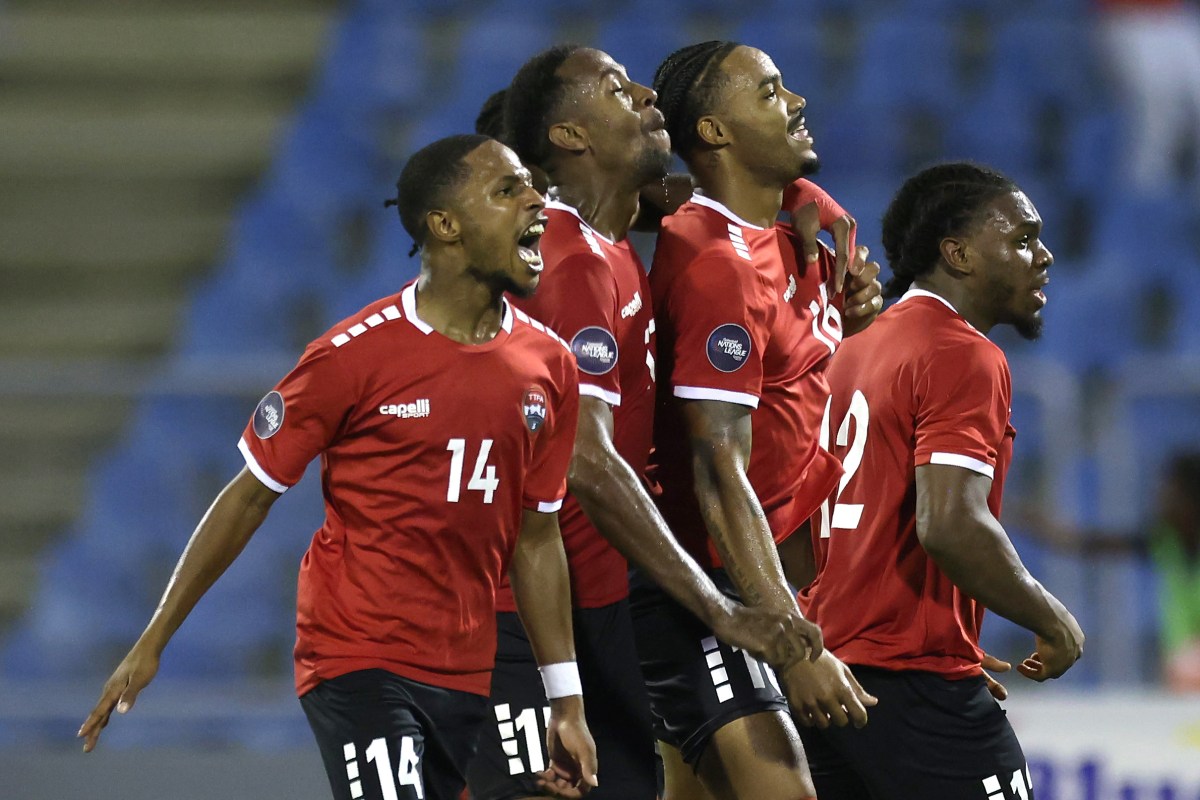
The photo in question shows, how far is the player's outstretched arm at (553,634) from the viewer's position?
3836 mm

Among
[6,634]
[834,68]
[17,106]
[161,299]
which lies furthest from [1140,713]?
[17,106]

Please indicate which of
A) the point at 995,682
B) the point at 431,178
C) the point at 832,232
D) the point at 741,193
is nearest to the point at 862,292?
the point at 832,232

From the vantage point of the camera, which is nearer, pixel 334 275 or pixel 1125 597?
pixel 1125 597

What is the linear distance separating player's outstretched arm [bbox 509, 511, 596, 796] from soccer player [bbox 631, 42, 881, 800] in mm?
353

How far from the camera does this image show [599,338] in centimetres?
397

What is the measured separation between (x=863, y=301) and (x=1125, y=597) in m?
3.30

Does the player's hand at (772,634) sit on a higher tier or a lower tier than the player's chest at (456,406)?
lower

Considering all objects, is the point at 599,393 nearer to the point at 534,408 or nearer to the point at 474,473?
the point at 534,408

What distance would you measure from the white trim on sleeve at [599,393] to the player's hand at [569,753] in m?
0.64

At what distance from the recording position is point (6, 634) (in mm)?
7500

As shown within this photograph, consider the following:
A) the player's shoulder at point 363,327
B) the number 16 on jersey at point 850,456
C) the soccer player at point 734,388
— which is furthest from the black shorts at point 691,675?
the player's shoulder at point 363,327

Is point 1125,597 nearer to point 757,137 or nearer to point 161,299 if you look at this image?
point 757,137

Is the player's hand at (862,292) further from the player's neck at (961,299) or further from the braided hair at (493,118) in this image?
the braided hair at (493,118)

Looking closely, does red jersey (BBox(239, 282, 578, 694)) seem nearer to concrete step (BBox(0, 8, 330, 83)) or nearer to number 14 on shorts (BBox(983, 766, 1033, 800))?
number 14 on shorts (BBox(983, 766, 1033, 800))
